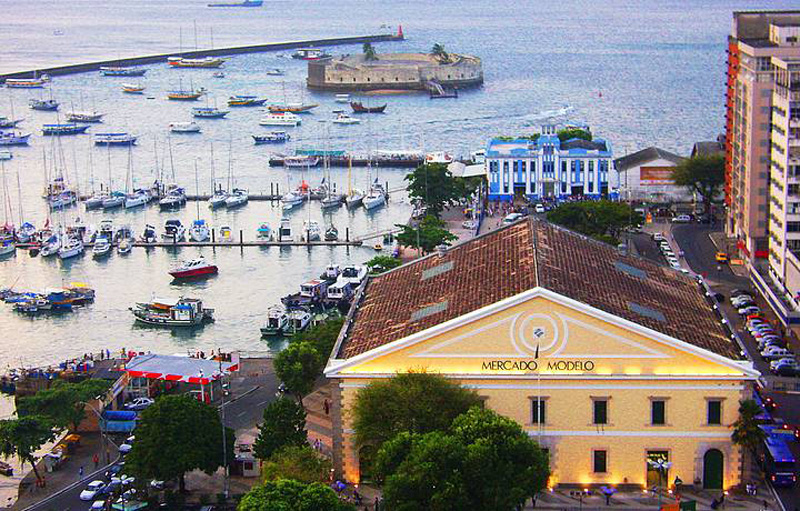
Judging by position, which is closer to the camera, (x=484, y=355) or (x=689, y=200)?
(x=484, y=355)

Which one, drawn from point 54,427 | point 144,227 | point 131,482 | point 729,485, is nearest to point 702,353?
point 729,485

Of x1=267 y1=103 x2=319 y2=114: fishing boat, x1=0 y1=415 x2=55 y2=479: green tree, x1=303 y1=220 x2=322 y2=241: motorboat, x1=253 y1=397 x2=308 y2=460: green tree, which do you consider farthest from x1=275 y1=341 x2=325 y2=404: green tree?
x1=267 y1=103 x2=319 y2=114: fishing boat

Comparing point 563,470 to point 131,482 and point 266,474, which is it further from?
point 131,482

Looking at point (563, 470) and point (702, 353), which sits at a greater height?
point (702, 353)

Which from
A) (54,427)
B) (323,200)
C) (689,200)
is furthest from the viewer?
(323,200)

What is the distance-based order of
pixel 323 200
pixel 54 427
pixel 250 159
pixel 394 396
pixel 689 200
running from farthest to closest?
pixel 250 159, pixel 323 200, pixel 689 200, pixel 54 427, pixel 394 396

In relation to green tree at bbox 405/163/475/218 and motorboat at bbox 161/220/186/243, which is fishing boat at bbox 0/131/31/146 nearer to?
motorboat at bbox 161/220/186/243

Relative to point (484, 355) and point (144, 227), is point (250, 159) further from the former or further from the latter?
point (484, 355)
